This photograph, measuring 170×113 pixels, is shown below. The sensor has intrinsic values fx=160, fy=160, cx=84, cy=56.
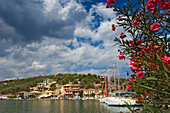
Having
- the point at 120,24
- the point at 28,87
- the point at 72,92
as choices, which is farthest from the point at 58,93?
the point at 120,24

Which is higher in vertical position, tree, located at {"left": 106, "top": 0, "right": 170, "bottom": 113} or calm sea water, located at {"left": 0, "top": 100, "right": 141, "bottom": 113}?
tree, located at {"left": 106, "top": 0, "right": 170, "bottom": 113}

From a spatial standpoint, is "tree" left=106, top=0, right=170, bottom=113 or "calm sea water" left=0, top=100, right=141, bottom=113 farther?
"calm sea water" left=0, top=100, right=141, bottom=113

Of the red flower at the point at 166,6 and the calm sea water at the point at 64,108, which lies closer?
the red flower at the point at 166,6

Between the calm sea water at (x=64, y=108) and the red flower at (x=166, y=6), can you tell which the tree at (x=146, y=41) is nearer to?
the red flower at (x=166, y=6)

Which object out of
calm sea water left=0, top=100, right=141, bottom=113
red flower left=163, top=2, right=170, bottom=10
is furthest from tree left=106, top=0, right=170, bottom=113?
calm sea water left=0, top=100, right=141, bottom=113

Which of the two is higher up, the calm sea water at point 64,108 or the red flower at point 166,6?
the red flower at point 166,6

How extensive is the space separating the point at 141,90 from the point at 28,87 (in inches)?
4526

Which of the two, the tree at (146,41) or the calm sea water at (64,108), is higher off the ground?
the tree at (146,41)

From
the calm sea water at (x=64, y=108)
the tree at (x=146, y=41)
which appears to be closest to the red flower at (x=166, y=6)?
the tree at (x=146, y=41)

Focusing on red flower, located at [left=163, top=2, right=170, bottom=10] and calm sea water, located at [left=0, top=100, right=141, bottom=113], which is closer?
red flower, located at [left=163, top=2, right=170, bottom=10]

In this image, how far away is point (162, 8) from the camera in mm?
2490

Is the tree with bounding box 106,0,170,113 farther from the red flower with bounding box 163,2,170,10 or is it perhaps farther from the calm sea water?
the calm sea water

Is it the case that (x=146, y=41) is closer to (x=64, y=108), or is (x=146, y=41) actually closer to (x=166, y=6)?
(x=166, y=6)

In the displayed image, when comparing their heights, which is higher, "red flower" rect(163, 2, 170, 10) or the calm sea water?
"red flower" rect(163, 2, 170, 10)
